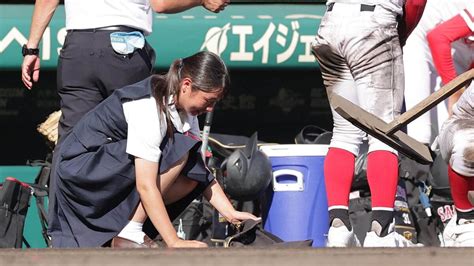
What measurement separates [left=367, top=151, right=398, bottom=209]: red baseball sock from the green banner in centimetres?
215

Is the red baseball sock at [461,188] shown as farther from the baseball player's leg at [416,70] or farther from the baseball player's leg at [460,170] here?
the baseball player's leg at [416,70]

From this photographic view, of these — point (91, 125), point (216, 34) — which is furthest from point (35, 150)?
point (91, 125)

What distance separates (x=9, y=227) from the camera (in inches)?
243

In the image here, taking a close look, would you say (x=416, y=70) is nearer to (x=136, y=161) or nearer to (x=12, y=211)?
(x=12, y=211)

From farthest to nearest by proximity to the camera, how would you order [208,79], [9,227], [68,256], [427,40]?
1. [427,40]
2. [9,227]
3. [208,79]
4. [68,256]

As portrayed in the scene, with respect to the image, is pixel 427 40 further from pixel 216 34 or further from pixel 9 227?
pixel 9 227

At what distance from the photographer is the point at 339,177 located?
5391 millimetres

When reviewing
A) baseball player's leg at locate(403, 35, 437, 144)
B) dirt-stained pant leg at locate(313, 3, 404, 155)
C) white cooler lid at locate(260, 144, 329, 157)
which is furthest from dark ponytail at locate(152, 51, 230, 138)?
baseball player's leg at locate(403, 35, 437, 144)

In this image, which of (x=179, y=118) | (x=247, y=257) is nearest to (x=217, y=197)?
(x=179, y=118)

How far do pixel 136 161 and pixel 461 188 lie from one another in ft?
4.94

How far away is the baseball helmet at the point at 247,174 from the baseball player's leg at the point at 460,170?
39.9 inches

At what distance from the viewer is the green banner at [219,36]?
23.8ft

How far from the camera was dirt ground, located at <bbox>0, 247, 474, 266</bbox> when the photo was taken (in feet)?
13.1

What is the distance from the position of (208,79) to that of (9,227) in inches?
66.4
